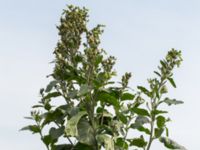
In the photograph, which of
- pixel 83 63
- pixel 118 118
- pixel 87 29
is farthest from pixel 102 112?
pixel 87 29

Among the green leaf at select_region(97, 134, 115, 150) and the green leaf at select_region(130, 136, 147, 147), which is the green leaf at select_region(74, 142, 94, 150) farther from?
the green leaf at select_region(130, 136, 147, 147)

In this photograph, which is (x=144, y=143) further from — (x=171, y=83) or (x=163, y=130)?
(x=171, y=83)

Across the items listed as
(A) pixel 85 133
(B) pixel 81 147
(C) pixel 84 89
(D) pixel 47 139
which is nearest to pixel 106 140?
(A) pixel 85 133

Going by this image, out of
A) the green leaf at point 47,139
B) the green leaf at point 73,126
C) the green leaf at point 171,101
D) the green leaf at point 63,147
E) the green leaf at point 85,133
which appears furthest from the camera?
the green leaf at point 47,139

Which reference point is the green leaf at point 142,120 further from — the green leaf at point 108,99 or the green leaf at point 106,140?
the green leaf at point 106,140

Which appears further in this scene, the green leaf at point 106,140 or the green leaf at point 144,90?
the green leaf at point 144,90

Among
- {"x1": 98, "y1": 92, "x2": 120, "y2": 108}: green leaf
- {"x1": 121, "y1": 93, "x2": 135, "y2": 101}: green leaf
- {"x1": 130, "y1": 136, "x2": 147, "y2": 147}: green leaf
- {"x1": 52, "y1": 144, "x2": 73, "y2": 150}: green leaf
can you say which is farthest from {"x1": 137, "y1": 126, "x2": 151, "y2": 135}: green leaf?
{"x1": 52, "y1": 144, "x2": 73, "y2": 150}: green leaf

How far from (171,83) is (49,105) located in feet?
7.98

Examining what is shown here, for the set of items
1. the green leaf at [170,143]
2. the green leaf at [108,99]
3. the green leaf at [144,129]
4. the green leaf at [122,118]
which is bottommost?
the green leaf at [170,143]

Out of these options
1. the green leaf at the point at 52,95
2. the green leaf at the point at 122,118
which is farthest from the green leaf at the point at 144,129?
the green leaf at the point at 52,95

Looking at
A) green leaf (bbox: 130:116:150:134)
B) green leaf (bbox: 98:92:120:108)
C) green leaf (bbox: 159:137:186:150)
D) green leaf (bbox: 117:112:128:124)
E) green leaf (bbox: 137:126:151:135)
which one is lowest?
green leaf (bbox: 159:137:186:150)

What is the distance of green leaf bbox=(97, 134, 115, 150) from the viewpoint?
743cm

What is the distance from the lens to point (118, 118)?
8273mm

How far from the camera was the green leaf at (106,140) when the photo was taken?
743cm
